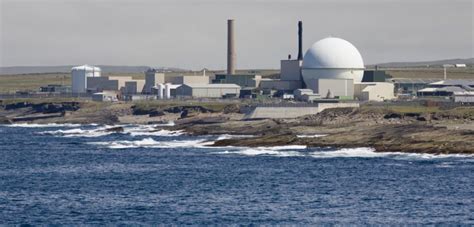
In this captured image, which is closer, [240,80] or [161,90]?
[161,90]

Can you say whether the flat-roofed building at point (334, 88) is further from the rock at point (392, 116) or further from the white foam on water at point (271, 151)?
the white foam on water at point (271, 151)

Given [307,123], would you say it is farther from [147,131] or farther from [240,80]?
[240,80]

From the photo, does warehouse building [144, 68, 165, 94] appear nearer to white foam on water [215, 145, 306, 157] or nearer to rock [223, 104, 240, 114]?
rock [223, 104, 240, 114]

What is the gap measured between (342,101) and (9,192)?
8361 centimetres

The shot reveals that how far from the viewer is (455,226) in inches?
2002

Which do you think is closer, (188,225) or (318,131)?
(188,225)

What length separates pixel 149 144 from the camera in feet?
354

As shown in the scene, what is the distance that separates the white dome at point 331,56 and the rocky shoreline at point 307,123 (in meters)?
17.0

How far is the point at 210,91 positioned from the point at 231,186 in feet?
383

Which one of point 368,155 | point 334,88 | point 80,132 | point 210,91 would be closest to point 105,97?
point 210,91

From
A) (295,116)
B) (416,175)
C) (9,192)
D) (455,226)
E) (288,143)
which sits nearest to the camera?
(455,226)

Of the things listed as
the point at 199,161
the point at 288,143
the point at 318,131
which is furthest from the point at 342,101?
the point at 199,161

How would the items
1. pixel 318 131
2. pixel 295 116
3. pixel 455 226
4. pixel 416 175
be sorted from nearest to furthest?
pixel 455 226 < pixel 416 175 < pixel 318 131 < pixel 295 116

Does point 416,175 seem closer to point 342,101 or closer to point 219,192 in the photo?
point 219,192
